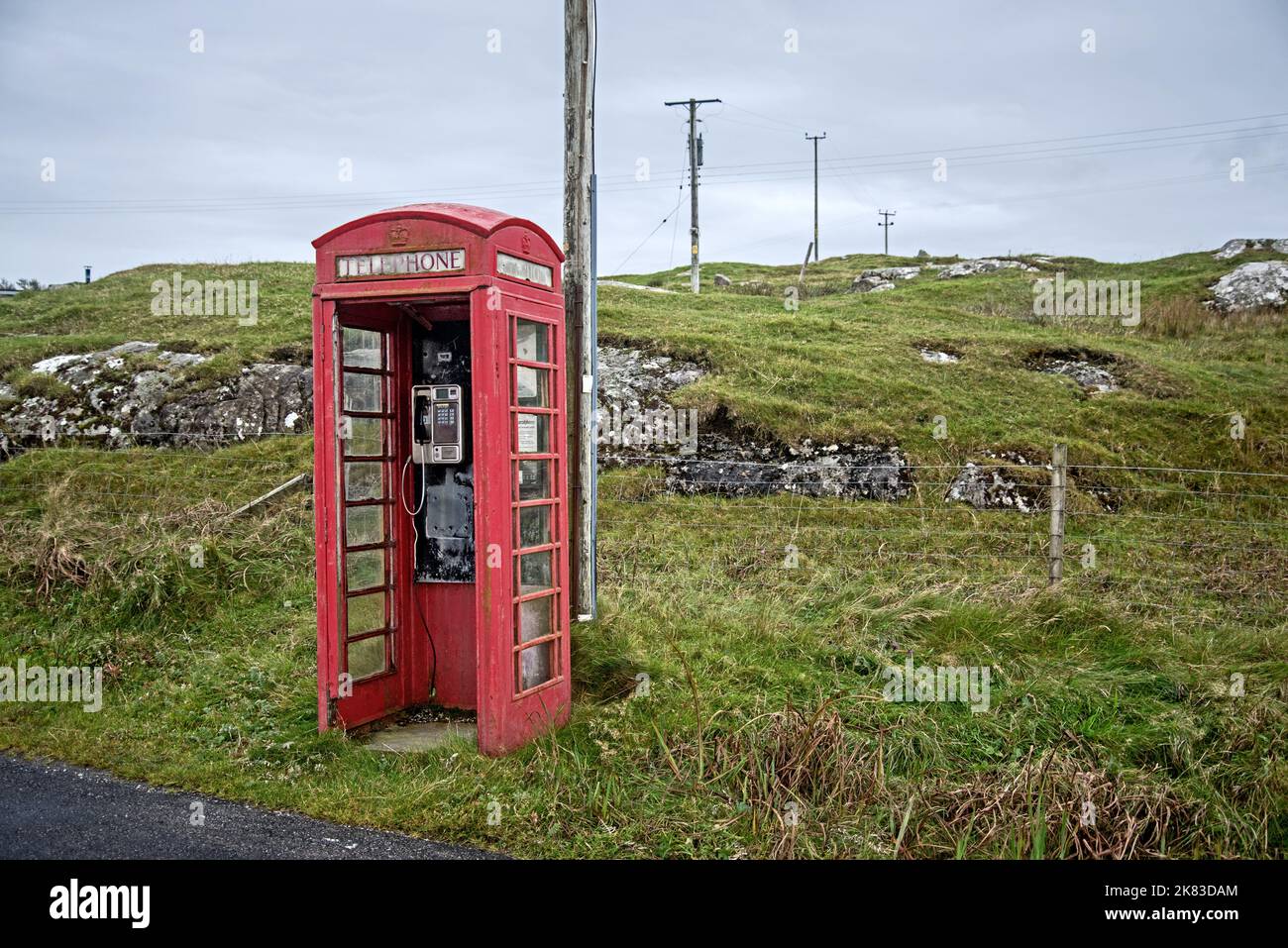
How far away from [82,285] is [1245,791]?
2955 centimetres

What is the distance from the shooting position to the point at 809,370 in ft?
48.2

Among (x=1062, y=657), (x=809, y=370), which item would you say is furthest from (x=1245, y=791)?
(x=809, y=370)

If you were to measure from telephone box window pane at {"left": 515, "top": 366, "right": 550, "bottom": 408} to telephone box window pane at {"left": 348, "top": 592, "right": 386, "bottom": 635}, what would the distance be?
1.73 meters

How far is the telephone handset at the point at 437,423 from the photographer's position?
614 centimetres

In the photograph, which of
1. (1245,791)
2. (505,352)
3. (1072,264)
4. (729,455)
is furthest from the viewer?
(1072,264)

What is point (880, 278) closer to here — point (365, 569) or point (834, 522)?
point (834, 522)

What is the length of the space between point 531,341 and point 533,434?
A: 0.57 metres

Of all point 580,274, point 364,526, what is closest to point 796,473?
point 580,274

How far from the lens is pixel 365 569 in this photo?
6.21 meters

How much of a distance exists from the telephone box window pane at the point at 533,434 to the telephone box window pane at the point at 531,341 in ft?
1.18

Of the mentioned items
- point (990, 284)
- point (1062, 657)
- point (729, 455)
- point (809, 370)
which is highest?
point (990, 284)

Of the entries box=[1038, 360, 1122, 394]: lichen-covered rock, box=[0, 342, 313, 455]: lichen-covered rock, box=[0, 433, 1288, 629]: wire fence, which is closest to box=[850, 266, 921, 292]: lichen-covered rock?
box=[1038, 360, 1122, 394]: lichen-covered rock

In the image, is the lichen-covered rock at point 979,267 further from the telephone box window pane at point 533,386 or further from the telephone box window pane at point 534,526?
the telephone box window pane at point 534,526

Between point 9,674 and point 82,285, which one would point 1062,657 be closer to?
point 9,674
